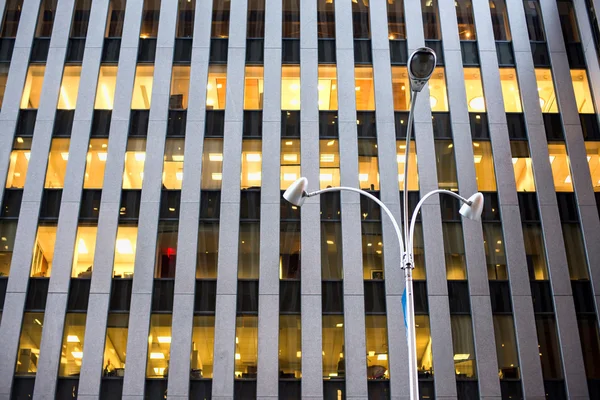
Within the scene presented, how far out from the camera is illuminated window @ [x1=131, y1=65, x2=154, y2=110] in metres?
29.4

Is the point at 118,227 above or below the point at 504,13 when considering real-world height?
below

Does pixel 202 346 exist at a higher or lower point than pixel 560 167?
lower

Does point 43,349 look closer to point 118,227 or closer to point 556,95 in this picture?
point 118,227

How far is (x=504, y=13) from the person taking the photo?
31375 mm

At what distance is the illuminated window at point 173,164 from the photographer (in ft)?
91.6

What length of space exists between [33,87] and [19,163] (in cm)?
359

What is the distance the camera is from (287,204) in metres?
27.6

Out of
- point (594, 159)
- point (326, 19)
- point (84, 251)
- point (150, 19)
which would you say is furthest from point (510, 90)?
point (84, 251)

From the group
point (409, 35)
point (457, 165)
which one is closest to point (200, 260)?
point (457, 165)

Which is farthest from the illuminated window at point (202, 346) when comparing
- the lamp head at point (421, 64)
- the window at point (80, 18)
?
the lamp head at point (421, 64)

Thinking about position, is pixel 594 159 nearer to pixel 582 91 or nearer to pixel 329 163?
pixel 582 91

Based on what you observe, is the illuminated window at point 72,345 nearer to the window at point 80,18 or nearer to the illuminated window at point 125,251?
the illuminated window at point 125,251

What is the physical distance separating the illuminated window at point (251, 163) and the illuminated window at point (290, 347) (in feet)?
17.9

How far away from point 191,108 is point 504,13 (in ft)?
46.6
